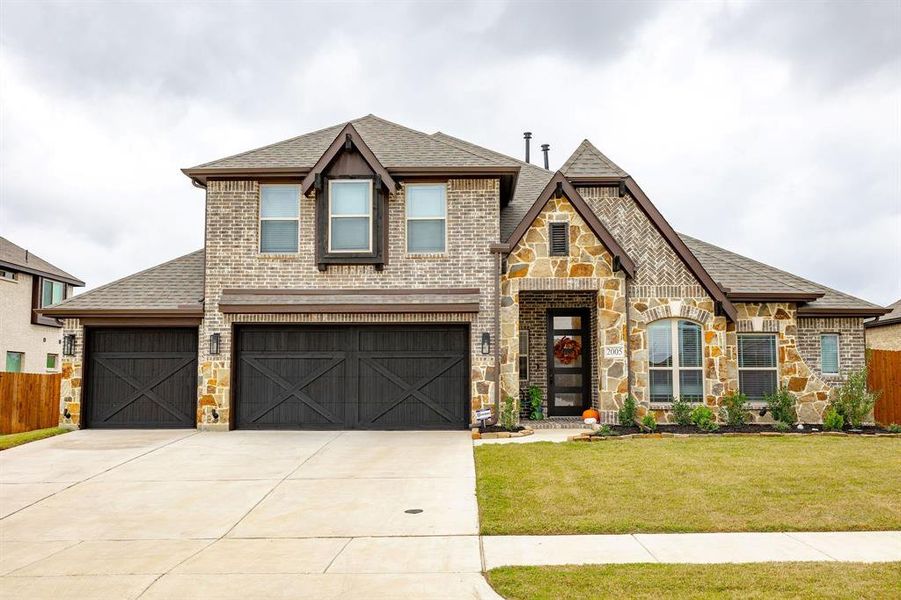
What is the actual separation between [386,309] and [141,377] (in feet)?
19.5

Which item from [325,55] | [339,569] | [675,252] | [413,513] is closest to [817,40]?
[675,252]

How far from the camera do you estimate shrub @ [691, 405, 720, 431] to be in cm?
1555

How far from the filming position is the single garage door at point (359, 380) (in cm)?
1644

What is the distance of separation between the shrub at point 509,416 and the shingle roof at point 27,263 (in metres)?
22.5

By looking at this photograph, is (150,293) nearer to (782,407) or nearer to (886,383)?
(782,407)

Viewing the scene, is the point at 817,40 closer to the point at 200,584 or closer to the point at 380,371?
the point at 380,371

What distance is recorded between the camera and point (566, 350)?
18281 mm

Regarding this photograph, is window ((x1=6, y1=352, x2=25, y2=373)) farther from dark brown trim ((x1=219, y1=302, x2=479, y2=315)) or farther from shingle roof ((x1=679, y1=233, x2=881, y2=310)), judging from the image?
shingle roof ((x1=679, y1=233, x2=881, y2=310))

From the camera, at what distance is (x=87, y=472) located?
11883 millimetres

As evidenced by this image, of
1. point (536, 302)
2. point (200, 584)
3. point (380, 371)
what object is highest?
point (536, 302)

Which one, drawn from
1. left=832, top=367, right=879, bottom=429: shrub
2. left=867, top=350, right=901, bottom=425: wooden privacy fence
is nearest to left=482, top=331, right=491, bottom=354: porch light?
left=832, top=367, right=879, bottom=429: shrub

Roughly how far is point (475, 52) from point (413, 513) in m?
12.0

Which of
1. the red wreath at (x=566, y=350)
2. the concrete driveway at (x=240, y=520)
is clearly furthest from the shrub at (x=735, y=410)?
the concrete driveway at (x=240, y=520)

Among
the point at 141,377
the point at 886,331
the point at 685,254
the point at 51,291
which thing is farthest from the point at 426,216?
the point at 51,291
